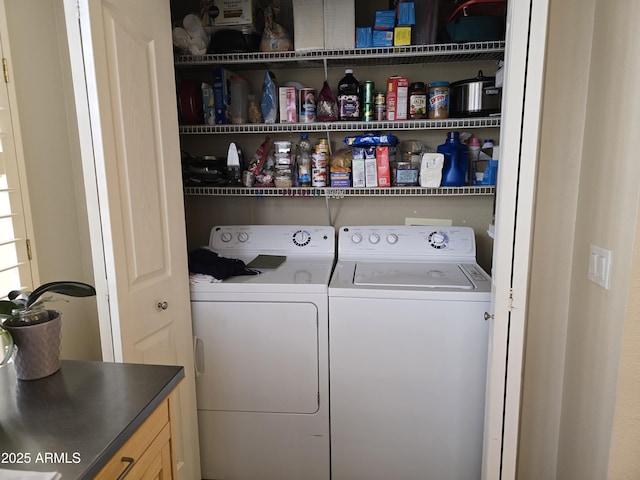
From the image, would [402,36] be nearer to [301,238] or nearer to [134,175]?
[301,238]

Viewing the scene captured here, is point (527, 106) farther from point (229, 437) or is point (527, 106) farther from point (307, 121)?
point (229, 437)

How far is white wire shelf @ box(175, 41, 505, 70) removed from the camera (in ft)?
6.40

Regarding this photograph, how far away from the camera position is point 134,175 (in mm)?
1421

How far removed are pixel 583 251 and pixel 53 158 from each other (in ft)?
6.30

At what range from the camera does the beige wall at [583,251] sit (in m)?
1.14

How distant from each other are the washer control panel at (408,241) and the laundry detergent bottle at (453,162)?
0.82 feet

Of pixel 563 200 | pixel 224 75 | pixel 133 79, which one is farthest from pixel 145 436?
pixel 224 75

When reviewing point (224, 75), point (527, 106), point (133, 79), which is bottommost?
point (527, 106)

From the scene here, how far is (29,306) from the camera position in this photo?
40.8 inches

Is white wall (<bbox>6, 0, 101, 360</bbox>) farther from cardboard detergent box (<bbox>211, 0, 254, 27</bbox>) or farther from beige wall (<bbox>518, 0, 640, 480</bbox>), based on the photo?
beige wall (<bbox>518, 0, 640, 480</bbox>)

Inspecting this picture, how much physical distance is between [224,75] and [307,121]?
49 cm

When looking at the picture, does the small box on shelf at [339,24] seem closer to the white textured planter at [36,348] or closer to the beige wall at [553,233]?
the beige wall at [553,233]

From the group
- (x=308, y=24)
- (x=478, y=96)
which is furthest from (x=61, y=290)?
(x=478, y=96)

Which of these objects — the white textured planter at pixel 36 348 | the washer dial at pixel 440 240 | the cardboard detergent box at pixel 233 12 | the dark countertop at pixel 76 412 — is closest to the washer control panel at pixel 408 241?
the washer dial at pixel 440 240
